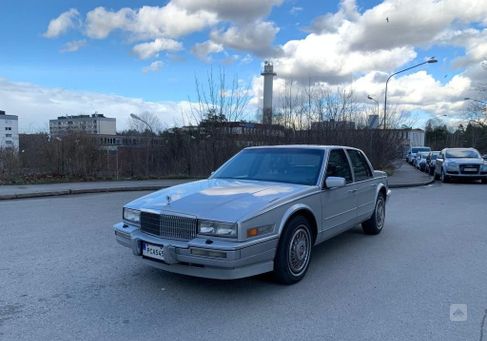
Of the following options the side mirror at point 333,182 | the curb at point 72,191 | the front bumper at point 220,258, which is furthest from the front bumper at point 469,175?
the front bumper at point 220,258

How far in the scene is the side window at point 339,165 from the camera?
573cm

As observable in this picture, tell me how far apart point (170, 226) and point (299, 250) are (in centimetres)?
154

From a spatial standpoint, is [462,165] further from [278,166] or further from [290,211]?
[290,211]

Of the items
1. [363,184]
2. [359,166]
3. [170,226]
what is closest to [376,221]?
[363,184]

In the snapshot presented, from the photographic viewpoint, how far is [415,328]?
11.7 ft

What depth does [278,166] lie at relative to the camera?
5738mm

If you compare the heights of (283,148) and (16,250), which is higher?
(283,148)

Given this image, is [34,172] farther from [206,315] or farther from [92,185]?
[206,315]

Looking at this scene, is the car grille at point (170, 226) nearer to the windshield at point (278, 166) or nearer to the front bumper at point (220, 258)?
the front bumper at point (220, 258)

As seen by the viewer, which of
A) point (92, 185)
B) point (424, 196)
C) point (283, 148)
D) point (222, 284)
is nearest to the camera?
point (222, 284)

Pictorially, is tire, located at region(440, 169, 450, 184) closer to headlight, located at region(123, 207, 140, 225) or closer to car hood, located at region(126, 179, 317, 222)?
car hood, located at region(126, 179, 317, 222)

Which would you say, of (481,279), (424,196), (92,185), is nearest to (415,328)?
(481,279)

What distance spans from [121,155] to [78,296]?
15.1m

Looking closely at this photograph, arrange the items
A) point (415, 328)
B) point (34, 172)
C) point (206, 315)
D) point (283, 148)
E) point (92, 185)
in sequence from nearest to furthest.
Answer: point (415, 328)
point (206, 315)
point (283, 148)
point (92, 185)
point (34, 172)
